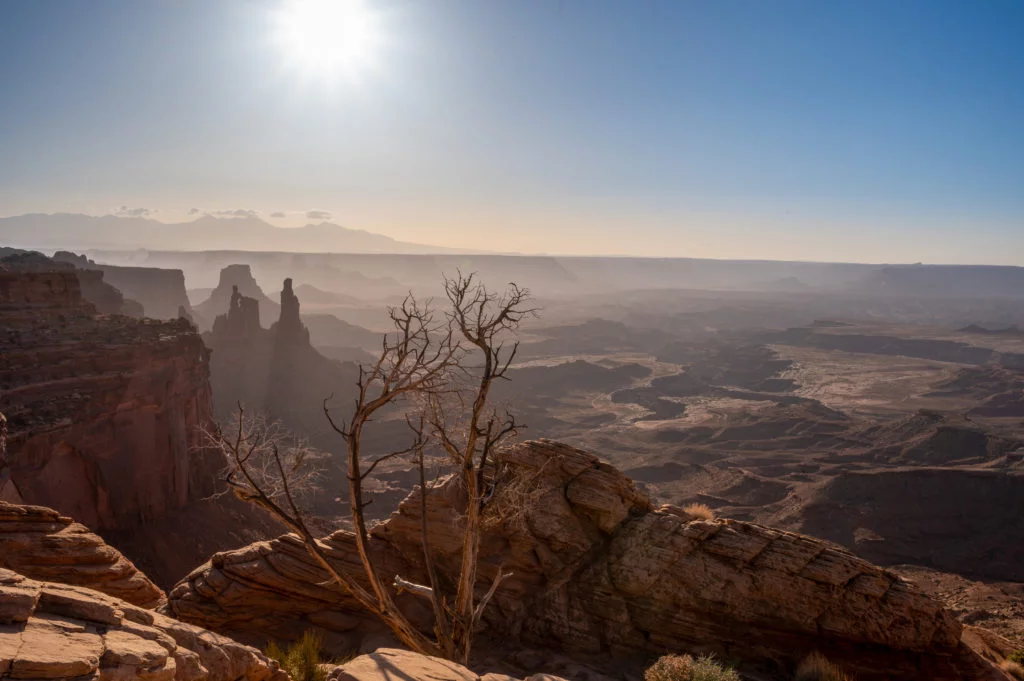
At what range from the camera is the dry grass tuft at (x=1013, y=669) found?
39.2 feet

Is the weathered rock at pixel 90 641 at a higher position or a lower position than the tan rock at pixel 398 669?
higher

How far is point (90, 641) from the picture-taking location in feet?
15.8

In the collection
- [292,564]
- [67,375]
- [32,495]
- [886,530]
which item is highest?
[67,375]

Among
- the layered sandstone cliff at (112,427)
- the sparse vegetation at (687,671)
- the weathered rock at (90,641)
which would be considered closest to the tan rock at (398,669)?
the weathered rock at (90,641)

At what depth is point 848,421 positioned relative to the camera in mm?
65562

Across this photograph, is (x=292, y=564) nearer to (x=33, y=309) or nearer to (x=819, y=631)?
(x=819, y=631)

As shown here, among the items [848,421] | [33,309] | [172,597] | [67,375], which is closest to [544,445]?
[172,597]

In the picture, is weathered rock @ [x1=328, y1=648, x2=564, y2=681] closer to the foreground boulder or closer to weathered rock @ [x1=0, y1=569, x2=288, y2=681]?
weathered rock @ [x1=0, y1=569, x2=288, y2=681]

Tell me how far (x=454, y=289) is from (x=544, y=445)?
737cm

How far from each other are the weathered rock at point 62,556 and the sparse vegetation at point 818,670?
500 inches

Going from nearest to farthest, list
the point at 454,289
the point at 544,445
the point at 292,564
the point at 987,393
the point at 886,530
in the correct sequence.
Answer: the point at 454,289
the point at 292,564
the point at 544,445
the point at 886,530
the point at 987,393

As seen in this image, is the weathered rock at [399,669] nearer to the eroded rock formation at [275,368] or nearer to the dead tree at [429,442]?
the dead tree at [429,442]

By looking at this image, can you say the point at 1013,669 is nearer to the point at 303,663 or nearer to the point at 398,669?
the point at 398,669

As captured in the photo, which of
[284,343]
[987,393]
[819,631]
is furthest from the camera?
[987,393]
